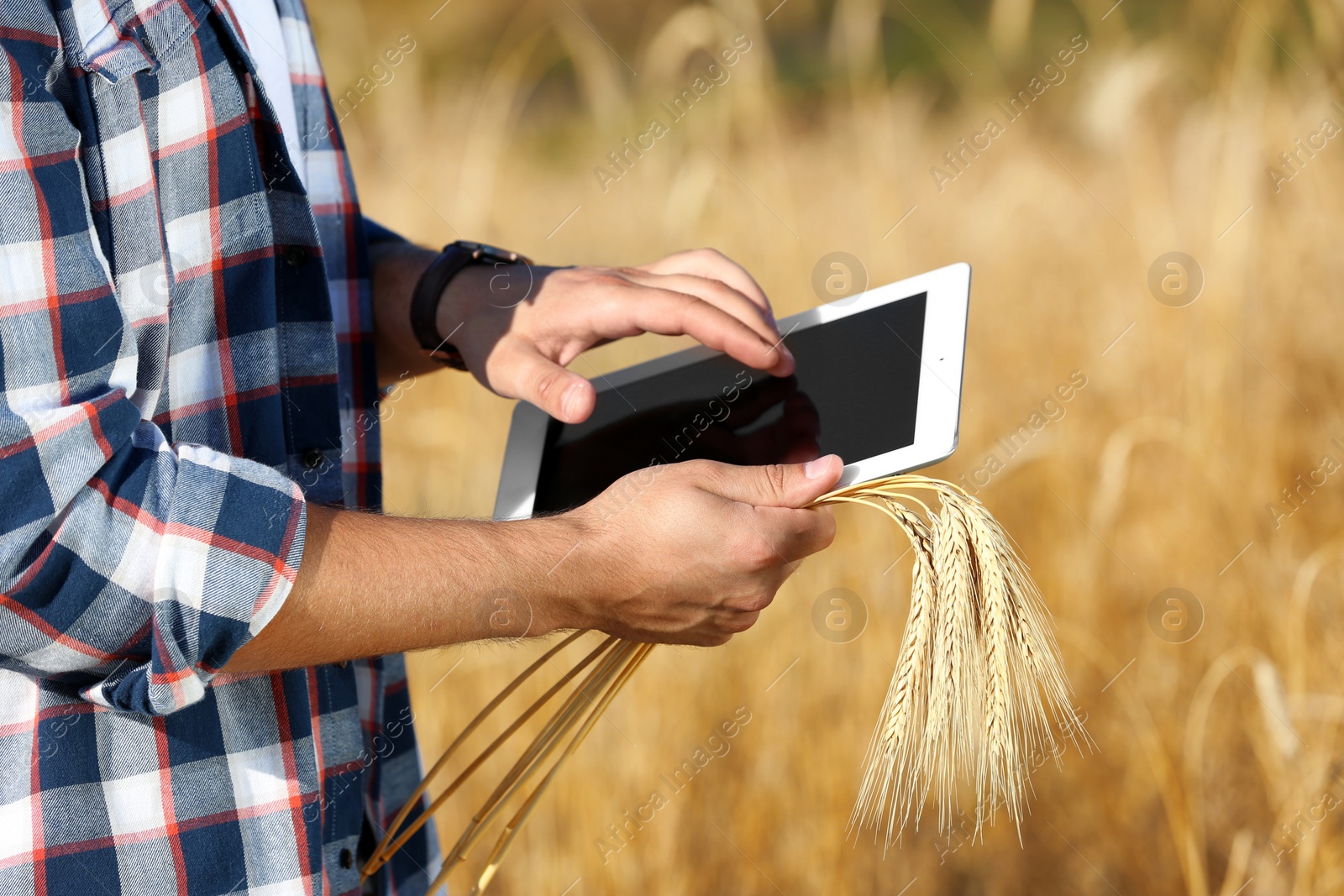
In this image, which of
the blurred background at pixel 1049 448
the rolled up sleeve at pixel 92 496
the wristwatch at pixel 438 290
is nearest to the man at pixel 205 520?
the rolled up sleeve at pixel 92 496

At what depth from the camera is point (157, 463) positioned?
592 mm

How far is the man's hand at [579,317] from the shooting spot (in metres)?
0.92

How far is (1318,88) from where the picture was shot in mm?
1818

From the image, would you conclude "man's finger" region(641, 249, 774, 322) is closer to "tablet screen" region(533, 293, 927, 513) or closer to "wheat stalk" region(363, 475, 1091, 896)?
"tablet screen" region(533, 293, 927, 513)

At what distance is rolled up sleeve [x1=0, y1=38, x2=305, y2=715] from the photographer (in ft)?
1.81

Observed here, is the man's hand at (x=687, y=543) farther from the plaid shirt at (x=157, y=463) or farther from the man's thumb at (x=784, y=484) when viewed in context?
the plaid shirt at (x=157, y=463)

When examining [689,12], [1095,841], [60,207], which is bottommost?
[1095,841]

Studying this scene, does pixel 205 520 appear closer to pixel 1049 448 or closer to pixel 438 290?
pixel 438 290

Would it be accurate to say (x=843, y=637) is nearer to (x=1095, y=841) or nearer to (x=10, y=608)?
(x=1095, y=841)

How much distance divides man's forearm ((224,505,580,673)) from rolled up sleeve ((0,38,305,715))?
0.03 metres

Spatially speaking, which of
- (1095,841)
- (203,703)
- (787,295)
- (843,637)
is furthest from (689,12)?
(1095,841)

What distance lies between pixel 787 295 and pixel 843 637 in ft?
2.53

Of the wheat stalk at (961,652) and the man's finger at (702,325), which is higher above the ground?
the man's finger at (702,325)

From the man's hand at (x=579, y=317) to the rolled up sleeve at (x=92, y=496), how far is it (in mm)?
352
